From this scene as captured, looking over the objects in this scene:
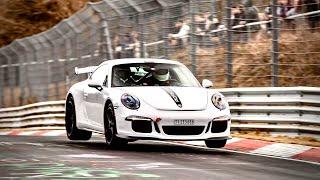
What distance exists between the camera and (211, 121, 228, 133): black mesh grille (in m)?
11.6

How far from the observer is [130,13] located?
1877 cm

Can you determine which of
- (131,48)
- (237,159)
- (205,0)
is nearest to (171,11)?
(205,0)

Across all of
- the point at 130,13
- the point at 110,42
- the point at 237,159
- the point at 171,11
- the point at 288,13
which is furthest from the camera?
the point at 110,42

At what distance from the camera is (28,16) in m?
55.8

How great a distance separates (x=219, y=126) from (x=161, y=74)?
54.0 inches

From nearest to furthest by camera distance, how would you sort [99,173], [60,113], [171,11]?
[99,173]
[171,11]
[60,113]

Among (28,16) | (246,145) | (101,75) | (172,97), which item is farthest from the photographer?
(28,16)

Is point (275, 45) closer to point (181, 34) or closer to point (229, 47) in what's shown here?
point (229, 47)

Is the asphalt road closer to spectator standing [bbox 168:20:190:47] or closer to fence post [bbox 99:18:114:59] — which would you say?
spectator standing [bbox 168:20:190:47]

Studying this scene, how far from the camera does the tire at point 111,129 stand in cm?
1172

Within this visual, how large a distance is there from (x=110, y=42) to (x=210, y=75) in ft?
18.0

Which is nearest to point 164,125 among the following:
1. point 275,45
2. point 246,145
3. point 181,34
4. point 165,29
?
point 246,145

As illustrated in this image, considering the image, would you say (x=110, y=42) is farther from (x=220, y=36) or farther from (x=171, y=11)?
(x=220, y=36)

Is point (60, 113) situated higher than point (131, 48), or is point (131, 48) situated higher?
point (131, 48)
